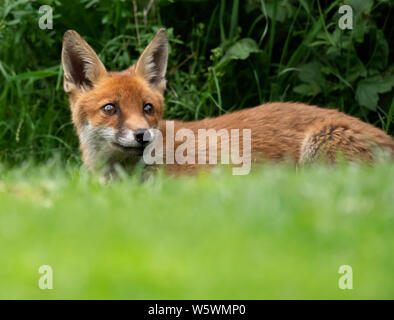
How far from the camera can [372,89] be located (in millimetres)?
7684

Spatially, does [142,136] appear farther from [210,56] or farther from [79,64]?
[210,56]

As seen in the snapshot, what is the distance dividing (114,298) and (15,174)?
2.98 m

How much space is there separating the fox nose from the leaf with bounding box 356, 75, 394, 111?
121 inches

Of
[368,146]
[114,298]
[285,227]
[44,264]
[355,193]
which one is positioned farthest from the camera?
[368,146]

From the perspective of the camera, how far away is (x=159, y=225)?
10.7ft

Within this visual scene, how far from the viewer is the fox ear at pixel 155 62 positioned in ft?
21.3

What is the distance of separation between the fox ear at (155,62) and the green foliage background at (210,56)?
1.28 metres

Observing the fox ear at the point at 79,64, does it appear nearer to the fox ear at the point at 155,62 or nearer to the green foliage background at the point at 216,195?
the fox ear at the point at 155,62

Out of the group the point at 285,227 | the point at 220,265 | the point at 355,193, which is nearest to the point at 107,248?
the point at 220,265

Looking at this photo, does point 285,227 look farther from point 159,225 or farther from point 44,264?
point 44,264

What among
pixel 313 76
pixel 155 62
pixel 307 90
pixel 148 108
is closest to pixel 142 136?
pixel 148 108

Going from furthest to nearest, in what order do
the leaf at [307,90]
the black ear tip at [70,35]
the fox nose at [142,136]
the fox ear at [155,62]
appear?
the leaf at [307,90], the fox ear at [155,62], the black ear tip at [70,35], the fox nose at [142,136]

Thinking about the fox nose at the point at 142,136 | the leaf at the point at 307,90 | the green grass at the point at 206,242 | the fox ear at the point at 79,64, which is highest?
the leaf at the point at 307,90

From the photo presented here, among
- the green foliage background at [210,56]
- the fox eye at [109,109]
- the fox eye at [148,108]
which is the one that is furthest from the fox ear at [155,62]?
the green foliage background at [210,56]
